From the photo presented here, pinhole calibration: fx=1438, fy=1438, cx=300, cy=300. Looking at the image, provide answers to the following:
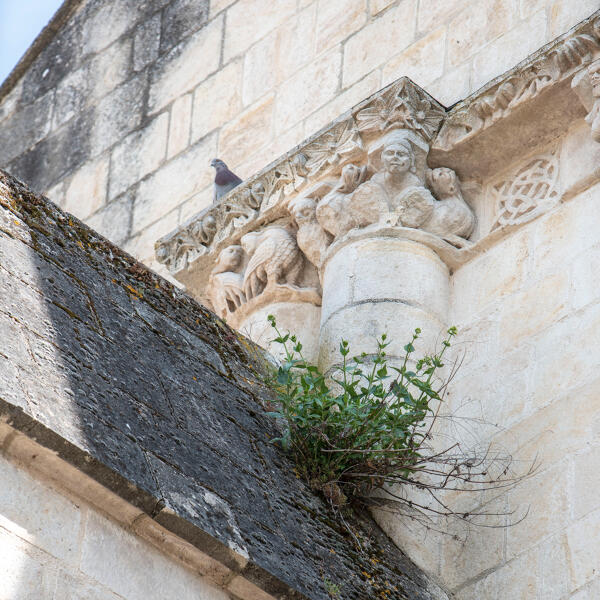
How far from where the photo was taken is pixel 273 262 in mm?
5113

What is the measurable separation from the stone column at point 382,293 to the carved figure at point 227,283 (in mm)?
506

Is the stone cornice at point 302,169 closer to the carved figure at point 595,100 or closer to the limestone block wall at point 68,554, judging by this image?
the carved figure at point 595,100

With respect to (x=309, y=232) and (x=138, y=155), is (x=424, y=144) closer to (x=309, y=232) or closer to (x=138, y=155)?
(x=309, y=232)

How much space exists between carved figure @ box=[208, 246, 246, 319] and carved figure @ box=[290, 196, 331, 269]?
309mm

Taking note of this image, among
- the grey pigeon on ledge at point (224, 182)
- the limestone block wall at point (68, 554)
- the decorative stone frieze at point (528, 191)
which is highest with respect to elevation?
the grey pigeon on ledge at point (224, 182)

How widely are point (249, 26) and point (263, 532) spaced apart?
12.4 feet

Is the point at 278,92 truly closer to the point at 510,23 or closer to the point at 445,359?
the point at 510,23

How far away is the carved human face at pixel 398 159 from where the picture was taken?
4879 millimetres

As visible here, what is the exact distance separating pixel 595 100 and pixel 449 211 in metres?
0.61

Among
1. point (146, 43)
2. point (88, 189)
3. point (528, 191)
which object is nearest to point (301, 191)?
point (528, 191)

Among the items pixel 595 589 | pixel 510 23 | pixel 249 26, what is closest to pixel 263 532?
pixel 595 589

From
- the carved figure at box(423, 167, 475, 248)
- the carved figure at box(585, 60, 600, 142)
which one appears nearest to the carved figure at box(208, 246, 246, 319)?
the carved figure at box(423, 167, 475, 248)

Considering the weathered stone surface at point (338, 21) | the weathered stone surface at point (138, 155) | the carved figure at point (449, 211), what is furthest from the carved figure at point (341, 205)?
the weathered stone surface at point (138, 155)

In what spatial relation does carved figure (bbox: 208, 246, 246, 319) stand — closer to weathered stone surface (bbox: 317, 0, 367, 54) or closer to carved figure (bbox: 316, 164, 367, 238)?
carved figure (bbox: 316, 164, 367, 238)
